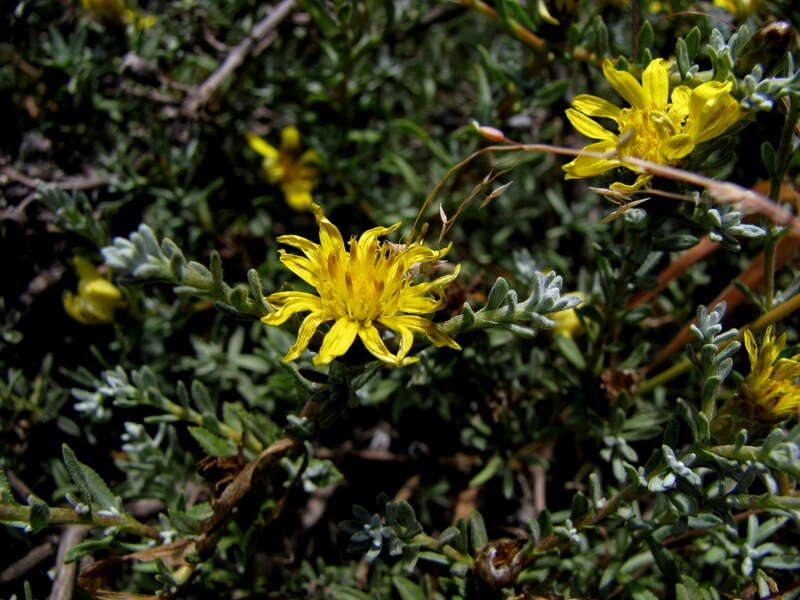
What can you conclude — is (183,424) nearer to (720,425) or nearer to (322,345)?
(322,345)

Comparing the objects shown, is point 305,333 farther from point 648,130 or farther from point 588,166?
point 648,130

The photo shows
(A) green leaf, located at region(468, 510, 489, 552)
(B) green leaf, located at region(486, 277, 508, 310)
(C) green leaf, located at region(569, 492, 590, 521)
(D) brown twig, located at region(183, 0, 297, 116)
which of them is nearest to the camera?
(B) green leaf, located at region(486, 277, 508, 310)

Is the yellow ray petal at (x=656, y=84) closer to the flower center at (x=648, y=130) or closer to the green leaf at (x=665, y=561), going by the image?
the flower center at (x=648, y=130)

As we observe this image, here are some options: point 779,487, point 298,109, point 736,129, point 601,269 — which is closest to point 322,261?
point 601,269

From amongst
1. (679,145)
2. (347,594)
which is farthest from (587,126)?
(347,594)

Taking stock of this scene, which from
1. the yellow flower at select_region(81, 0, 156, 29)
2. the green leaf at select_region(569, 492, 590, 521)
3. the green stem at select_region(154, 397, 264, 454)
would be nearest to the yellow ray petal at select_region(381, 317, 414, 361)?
the green leaf at select_region(569, 492, 590, 521)

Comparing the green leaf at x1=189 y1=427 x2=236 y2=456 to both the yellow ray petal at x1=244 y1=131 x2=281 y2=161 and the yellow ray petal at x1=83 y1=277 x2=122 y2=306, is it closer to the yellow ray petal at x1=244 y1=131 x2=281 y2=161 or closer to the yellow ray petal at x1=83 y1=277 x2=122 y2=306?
the yellow ray petal at x1=83 y1=277 x2=122 y2=306
